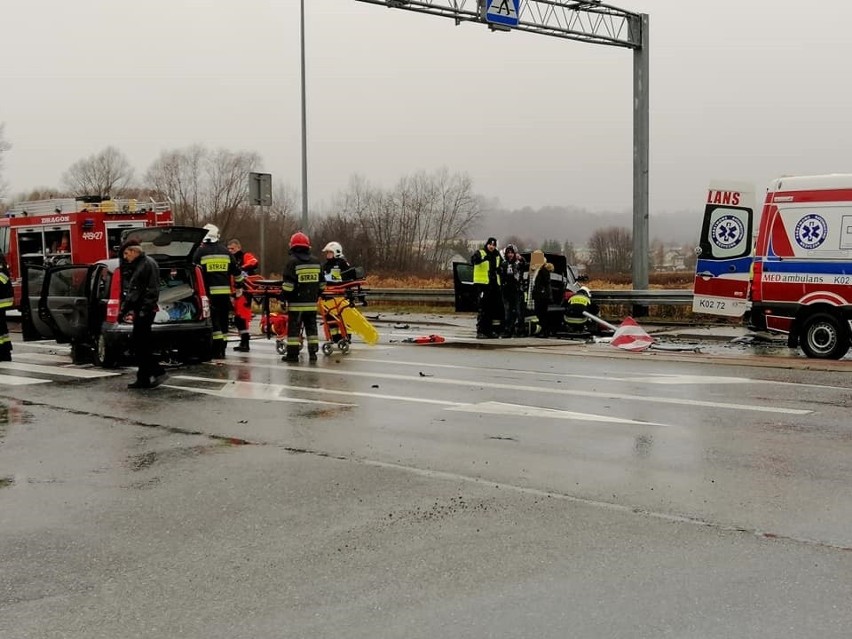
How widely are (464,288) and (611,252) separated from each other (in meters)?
25.0

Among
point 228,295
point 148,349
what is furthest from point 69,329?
point 148,349

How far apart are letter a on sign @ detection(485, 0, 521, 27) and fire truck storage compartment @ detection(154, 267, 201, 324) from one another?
34.3 feet

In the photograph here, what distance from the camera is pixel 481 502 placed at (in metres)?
5.35

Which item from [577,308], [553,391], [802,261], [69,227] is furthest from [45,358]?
[802,261]

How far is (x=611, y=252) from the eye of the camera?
1725 inches

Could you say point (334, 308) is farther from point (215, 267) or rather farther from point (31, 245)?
point (31, 245)

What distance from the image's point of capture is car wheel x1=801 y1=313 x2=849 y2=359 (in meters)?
12.5

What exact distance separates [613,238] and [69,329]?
35.6 metres

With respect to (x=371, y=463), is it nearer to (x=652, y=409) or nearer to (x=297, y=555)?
(x=297, y=555)

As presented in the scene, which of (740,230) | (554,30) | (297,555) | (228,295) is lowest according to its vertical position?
(297,555)

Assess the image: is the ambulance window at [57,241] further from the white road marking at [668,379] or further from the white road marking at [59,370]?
the white road marking at [668,379]

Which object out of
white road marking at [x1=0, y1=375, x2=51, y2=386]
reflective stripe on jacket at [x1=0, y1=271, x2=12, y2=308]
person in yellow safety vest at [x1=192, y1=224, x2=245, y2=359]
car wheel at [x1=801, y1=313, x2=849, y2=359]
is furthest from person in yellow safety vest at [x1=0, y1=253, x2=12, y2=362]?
car wheel at [x1=801, y1=313, x2=849, y2=359]

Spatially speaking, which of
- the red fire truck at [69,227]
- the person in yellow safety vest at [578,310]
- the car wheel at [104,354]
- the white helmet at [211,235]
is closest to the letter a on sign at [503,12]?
the person in yellow safety vest at [578,310]

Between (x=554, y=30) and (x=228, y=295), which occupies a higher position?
(x=554, y=30)
